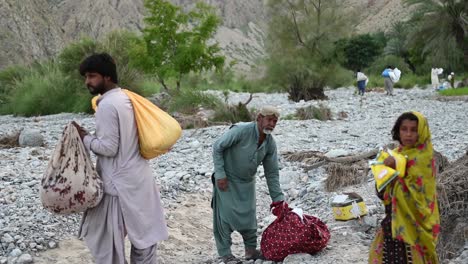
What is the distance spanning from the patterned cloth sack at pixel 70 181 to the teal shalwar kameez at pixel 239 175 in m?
1.26

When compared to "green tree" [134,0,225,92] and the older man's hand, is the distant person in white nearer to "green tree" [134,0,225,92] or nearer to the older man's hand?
"green tree" [134,0,225,92]

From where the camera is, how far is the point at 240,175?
436 centimetres

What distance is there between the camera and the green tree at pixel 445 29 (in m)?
22.5

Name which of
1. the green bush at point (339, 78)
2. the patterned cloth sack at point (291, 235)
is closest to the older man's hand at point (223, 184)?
the patterned cloth sack at point (291, 235)

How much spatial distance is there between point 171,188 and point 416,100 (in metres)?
14.1

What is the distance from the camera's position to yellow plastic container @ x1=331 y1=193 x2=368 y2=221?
507 cm

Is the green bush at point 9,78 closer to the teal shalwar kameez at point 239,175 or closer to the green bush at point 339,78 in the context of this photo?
the green bush at point 339,78

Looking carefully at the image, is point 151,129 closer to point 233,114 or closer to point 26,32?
point 233,114

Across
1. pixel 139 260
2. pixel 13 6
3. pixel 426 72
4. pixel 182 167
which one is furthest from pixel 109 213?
pixel 13 6

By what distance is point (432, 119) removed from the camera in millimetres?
13336

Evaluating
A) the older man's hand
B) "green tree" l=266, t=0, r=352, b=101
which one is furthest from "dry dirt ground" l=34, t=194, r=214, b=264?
"green tree" l=266, t=0, r=352, b=101

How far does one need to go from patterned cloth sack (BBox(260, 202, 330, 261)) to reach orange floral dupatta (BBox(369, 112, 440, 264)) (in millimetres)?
1331

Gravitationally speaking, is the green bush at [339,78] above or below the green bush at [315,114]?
above

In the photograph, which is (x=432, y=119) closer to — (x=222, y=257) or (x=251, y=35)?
(x=222, y=257)
